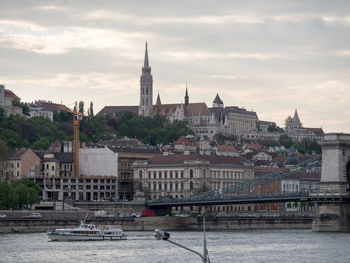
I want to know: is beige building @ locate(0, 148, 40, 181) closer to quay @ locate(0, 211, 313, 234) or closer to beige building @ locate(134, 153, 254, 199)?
beige building @ locate(134, 153, 254, 199)

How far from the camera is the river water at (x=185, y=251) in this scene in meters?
74.4

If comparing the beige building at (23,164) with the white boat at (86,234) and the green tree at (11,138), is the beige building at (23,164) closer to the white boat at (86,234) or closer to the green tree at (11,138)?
the green tree at (11,138)

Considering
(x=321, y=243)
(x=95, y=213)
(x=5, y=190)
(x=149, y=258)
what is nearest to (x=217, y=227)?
(x=95, y=213)

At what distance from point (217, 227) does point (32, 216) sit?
18.2 meters

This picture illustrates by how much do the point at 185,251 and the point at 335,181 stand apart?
923 inches

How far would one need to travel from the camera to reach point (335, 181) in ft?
330

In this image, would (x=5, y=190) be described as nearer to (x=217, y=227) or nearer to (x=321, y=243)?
(x=217, y=227)

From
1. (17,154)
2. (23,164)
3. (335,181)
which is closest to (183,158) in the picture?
(23,164)

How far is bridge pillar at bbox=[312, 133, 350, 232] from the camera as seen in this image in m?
99.4

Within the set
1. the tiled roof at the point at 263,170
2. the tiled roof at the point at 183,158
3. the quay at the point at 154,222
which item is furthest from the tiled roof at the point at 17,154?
the quay at the point at 154,222

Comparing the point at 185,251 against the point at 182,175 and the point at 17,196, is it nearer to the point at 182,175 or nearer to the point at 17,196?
the point at 17,196

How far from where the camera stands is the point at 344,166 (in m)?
101

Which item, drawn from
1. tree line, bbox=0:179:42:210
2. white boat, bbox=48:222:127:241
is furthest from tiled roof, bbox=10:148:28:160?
white boat, bbox=48:222:127:241

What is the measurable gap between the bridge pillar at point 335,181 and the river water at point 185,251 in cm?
201
